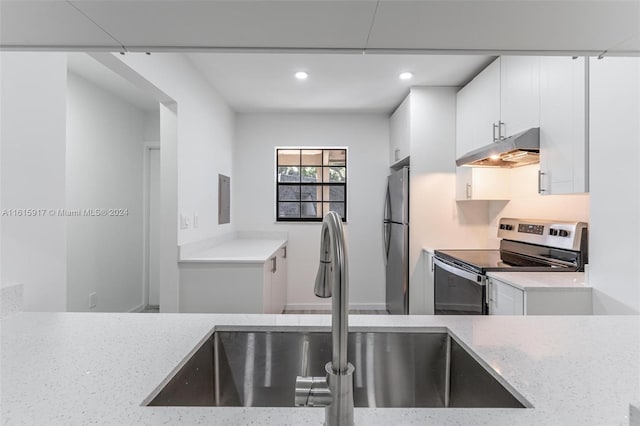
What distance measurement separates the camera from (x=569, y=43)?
0.84 meters

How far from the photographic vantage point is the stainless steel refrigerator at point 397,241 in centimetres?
328

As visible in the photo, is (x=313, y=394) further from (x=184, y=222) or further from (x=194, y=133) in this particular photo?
(x=194, y=133)

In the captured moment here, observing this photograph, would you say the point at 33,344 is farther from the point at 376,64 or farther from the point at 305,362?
the point at 376,64

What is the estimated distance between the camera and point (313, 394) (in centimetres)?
53

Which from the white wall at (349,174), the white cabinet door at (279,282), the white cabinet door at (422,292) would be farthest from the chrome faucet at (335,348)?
the white wall at (349,174)

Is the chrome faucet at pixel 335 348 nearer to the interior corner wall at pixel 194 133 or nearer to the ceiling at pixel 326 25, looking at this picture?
the ceiling at pixel 326 25

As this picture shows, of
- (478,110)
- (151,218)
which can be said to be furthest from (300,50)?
(151,218)

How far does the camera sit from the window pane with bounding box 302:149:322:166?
4215mm

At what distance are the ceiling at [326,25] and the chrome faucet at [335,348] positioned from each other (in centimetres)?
46

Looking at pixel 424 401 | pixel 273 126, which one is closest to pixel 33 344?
pixel 424 401

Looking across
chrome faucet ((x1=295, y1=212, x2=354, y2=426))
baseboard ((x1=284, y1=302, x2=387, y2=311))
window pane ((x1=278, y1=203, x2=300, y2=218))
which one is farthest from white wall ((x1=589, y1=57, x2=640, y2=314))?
window pane ((x1=278, y1=203, x2=300, y2=218))

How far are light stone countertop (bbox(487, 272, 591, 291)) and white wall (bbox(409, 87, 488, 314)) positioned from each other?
50.6 inches

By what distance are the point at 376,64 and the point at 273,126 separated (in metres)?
1.76

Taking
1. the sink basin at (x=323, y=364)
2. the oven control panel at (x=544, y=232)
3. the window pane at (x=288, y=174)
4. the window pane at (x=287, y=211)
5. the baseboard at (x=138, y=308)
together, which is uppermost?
the window pane at (x=288, y=174)
